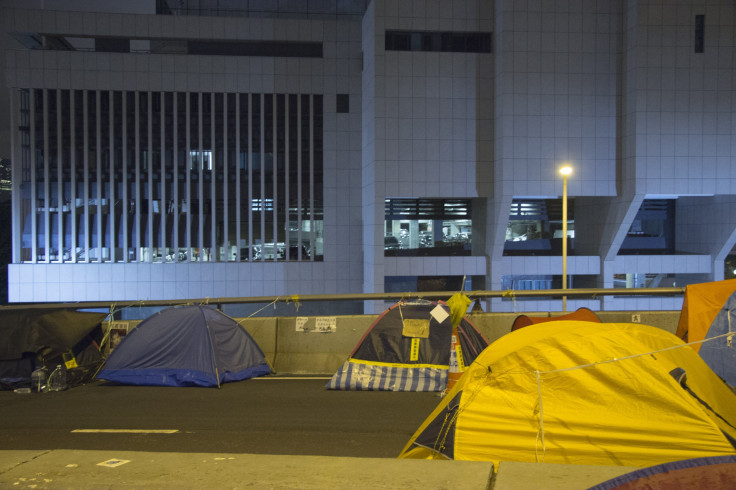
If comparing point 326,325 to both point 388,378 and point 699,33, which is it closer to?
point 388,378

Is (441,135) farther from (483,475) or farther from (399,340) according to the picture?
(483,475)

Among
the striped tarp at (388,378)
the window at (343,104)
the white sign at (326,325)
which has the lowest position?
the striped tarp at (388,378)

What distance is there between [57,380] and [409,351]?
5315 millimetres

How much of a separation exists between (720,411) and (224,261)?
4021 centimetres

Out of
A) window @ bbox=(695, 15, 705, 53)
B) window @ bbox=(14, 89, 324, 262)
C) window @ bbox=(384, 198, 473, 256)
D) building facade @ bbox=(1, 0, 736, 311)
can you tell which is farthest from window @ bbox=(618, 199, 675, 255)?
window @ bbox=(14, 89, 324, 262)

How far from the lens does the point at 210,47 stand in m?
44.3

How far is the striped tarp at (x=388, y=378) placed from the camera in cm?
909

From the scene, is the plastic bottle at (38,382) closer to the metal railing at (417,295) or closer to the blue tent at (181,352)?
the blue tent at (181,352)

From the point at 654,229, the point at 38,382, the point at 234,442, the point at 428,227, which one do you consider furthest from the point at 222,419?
the point at 654,229

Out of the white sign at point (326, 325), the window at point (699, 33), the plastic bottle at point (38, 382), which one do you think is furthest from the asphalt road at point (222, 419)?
the window at point (699, 33)

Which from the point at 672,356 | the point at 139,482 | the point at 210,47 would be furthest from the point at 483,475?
the point at 210,47

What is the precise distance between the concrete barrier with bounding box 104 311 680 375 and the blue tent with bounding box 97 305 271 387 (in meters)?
0.77

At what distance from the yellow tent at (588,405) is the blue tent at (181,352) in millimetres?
4883

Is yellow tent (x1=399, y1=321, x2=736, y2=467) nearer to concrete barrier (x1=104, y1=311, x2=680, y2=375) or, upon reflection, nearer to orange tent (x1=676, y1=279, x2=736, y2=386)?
orange tent (x1=676, y1=279, x2=736, y2=386)
